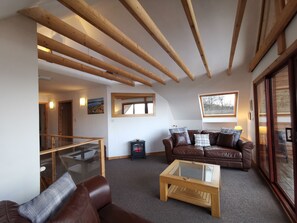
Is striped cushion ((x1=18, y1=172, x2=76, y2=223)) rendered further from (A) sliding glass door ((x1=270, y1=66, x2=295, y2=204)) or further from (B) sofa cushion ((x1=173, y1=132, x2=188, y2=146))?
(B) sofa cushion ((x1=173, y1=132, x2=188, y2=146))

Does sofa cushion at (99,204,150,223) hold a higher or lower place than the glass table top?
higher

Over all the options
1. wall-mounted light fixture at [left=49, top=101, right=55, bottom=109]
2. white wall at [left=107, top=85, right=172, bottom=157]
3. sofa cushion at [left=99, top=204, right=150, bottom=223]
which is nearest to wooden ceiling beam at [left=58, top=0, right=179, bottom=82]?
sofa cushion at [left=99, top=204, right=150, bottom=223]

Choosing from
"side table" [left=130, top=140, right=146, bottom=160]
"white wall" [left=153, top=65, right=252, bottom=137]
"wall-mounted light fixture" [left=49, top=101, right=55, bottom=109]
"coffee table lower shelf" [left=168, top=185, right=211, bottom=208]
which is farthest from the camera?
"wall-mounted light fixture" [left=49, top=101, right=55, bottom=109]

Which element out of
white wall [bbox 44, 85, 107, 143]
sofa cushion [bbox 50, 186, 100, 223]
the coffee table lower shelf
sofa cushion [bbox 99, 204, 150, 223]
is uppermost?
white wall [bbox 44, 85, 107, 143]

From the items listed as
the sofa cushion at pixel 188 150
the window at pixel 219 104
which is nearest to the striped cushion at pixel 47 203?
the sofa cushion at pixel 188 150

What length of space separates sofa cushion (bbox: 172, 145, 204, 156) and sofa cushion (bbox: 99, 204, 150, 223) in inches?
105

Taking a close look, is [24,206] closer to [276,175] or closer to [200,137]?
[276,175]

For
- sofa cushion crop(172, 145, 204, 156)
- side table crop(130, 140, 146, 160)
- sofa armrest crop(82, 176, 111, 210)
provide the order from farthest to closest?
side table crop(130, 140, 146, 160), sofa cushion crop(172, 145, 204, 156), sofa armrest crop(82, 176, 111, 210)

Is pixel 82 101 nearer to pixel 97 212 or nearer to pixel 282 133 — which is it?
pixel 97 212

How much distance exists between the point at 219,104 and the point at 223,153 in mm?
1960

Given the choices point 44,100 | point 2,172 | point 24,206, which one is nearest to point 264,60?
point 24,206

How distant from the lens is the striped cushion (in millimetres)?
902

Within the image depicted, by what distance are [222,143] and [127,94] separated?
123 inches

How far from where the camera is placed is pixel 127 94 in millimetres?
4809
